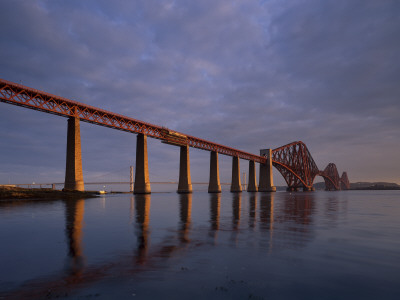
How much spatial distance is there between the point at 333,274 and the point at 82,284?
5457mm

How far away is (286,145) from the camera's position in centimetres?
17588

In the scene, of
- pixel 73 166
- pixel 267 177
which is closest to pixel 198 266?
pixel 73 166

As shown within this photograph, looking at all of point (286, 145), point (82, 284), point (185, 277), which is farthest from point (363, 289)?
point (286, 145)

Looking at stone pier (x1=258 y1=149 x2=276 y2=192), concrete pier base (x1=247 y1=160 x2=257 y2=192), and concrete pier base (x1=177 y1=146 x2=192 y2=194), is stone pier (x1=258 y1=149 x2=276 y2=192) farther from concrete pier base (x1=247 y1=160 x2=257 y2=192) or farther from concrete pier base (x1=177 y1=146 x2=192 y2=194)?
concrete pier base (x1=177 y1=146 x2=192 y2=194)

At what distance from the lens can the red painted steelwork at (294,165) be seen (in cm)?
16600

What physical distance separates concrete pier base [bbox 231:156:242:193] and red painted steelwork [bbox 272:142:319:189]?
46.0 meters

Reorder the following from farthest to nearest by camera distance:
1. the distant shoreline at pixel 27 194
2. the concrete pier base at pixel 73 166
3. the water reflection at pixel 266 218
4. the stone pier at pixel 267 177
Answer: the stone pier at pixel 267 177 → the concrete pier base at pixel 73 166 → the distant shoreline at pixel 27 194 → the water reflection at pixel 266 218

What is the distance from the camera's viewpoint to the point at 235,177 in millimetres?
115250

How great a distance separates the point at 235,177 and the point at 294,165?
270 ft

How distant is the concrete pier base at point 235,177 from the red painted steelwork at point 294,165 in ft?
151

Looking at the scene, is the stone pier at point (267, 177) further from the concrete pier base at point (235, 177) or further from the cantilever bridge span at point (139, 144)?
the concrete pier base at point (235, 177)

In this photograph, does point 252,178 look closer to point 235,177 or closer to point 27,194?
point 235,177

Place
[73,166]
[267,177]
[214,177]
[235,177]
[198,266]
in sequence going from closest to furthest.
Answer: [198,266], [73,166], [214,177], [235,177], [267,177]

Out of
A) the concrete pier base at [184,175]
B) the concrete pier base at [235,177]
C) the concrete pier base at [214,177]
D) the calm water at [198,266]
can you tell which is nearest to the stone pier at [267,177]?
the concrete pier base at [235,177]
